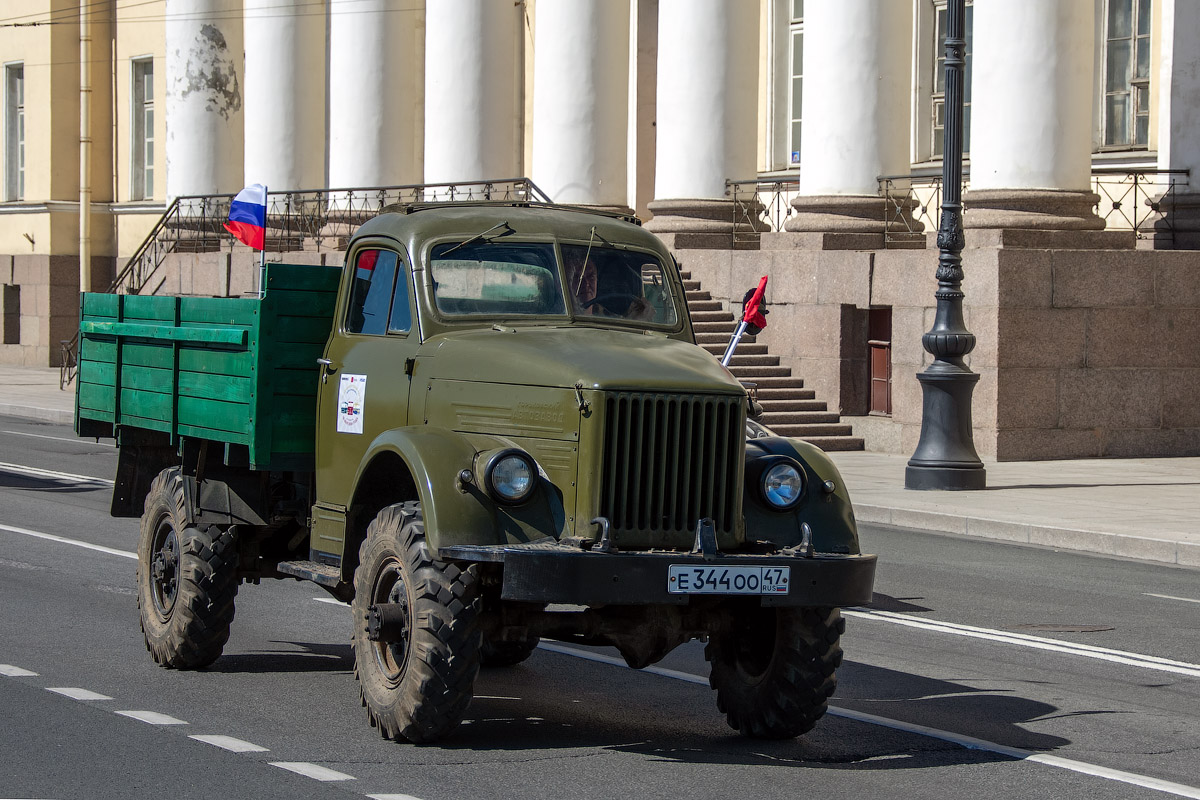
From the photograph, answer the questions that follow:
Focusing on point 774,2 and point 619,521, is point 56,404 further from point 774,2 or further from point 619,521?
point 619,521

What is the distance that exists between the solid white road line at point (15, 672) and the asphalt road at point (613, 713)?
3 cm

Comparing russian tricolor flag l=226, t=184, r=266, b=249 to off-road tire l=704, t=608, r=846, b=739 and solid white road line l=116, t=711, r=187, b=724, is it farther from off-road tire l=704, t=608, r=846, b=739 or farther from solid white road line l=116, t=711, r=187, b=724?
off-road tire l=704, t=608, r=846, b=739

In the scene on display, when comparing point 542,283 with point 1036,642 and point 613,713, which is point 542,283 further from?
point 1036,642

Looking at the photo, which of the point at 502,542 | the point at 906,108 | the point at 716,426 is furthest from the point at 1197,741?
the point at 906,108

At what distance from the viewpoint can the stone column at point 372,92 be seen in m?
32.4

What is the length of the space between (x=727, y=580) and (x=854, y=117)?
18420 millimetres

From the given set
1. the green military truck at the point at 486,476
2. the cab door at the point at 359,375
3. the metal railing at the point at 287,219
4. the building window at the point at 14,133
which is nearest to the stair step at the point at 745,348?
the metal railing at the point at 287,219

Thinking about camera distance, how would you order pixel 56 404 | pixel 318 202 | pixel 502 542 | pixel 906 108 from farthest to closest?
1. pixel 318 202
2. pixel 56 404
3. pixel 906 108
4. pixel 502 542

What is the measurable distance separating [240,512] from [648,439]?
2.92m

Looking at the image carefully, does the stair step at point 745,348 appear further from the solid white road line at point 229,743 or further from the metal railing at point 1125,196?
the solid white road line at point 229,743

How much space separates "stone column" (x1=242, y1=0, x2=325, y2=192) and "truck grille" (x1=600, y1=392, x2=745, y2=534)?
2866cm

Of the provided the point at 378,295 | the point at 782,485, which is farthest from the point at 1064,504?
the point at 782,485

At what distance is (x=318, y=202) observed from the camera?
3353 centimetres

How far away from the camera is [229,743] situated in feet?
24.8
